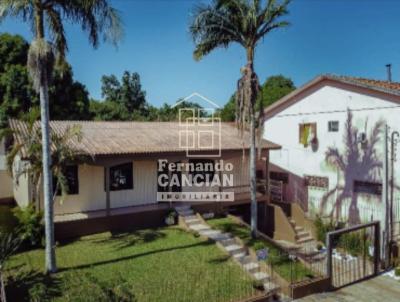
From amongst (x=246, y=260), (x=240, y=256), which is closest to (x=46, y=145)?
(x=240, y=256)

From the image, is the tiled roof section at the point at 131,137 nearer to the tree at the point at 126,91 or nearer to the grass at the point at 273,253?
the grass at the point at 273,253

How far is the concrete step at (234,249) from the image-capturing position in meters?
12.5

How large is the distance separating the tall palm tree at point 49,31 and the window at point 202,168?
8.60m

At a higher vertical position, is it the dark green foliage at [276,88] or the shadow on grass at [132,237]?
the dark green foliage at [276,88]

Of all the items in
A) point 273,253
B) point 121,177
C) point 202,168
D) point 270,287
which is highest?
point 202,168

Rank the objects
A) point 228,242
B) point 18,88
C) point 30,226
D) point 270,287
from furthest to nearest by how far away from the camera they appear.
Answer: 1. point 18,88
2. point 228,242
3. point 30,226
4. point 270,287

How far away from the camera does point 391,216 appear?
47.9 feet

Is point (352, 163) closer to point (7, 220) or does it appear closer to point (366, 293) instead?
point (366, 293)

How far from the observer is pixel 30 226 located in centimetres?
1223

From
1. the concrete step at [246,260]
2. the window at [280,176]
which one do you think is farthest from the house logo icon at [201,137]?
the concrete step at [246,260]

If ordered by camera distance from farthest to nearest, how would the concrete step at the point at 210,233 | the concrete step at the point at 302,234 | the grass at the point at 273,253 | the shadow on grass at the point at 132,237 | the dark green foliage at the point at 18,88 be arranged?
the dark green foliage at the point at 18,88, the concrete step at the point at 302,234, the concrete step at the point at 210,233, the shadow on grass at the point at 132,237, the grass at the point at 273,253

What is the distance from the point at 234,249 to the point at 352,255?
6413mm

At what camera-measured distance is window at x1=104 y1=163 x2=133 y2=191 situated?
15.7 metres

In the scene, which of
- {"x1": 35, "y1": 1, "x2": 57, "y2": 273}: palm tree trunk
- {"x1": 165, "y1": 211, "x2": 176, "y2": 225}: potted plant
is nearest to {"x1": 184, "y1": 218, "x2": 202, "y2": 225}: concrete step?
{"x1": 165, "y1": 211, "x2": 176, "y2": 225}: potted plant
